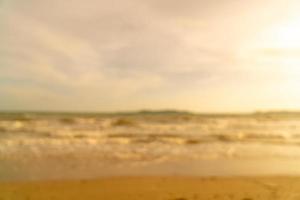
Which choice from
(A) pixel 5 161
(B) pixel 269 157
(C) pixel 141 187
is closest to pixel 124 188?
(C) pixel 141 187

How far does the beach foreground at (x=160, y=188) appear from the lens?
609cm

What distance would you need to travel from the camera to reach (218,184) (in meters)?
7.23

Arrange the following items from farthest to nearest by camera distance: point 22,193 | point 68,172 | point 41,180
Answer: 1. point 68,172
2. point 41,180
3. point 22,193

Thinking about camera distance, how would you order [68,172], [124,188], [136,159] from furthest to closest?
1. [136,159]
2. [68,172]
3. [124,188]

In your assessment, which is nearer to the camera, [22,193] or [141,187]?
[22,193]

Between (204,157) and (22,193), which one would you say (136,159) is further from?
(22,193)

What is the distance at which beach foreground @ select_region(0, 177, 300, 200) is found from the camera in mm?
6094

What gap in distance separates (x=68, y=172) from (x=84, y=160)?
5.67 ft

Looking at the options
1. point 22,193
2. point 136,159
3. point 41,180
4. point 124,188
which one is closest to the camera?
point 22,193

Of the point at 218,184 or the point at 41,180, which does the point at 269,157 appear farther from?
the point at 41,180

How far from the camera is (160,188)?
22.1 ft

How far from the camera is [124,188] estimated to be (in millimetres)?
6797

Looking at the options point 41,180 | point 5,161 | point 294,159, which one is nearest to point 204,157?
point 294,159

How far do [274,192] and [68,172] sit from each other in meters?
5.02
